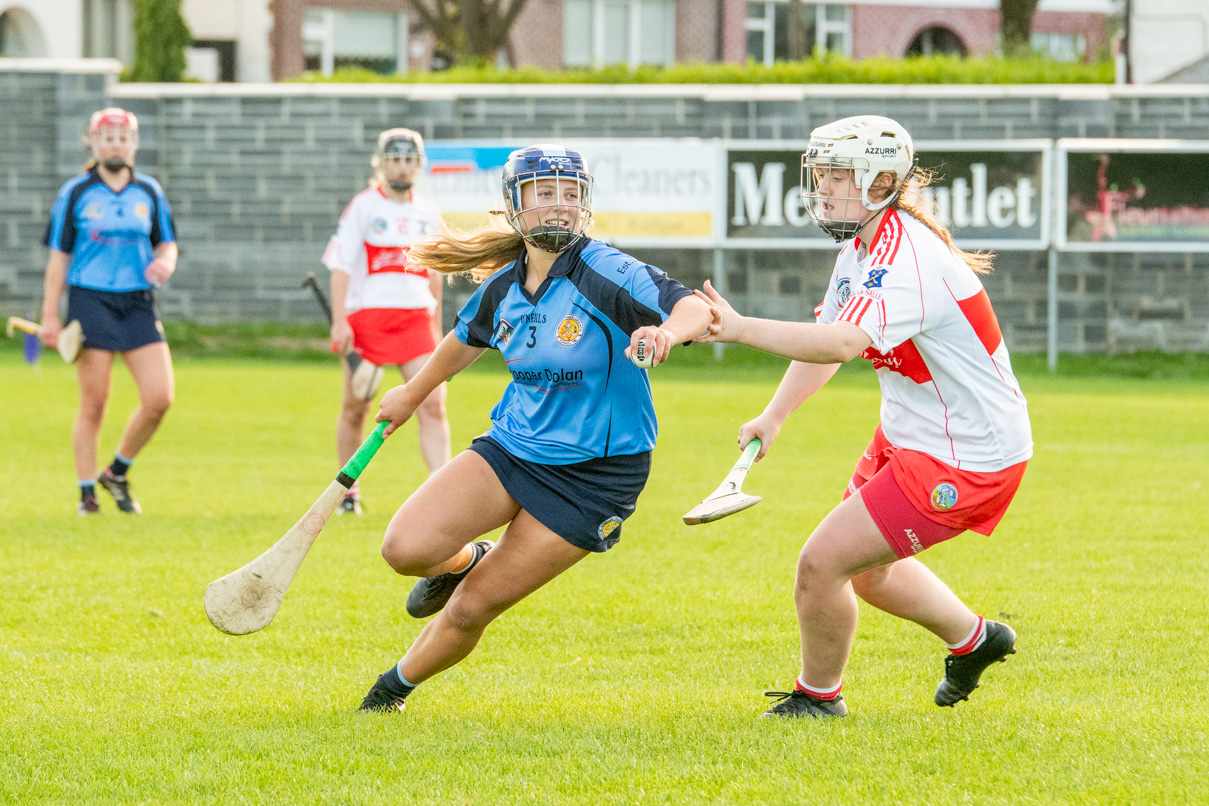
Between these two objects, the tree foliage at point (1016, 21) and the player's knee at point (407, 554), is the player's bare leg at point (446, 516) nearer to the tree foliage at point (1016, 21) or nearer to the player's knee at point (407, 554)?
the player's knee at point (407, 554)

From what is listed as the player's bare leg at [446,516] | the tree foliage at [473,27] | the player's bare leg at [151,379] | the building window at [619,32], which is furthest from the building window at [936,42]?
the player's bare leg at [446,516]

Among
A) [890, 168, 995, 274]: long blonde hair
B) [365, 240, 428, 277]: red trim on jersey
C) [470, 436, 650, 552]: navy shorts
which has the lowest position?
[470, 436, 650, 552]: navy shorts

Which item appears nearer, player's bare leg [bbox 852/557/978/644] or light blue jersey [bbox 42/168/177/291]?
player's bare leg [bbox 852/557/978/644]

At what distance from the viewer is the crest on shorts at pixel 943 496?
4395 millimetres

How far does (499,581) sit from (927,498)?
4.28ft

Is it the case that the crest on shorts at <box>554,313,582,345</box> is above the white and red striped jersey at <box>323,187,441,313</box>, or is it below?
below

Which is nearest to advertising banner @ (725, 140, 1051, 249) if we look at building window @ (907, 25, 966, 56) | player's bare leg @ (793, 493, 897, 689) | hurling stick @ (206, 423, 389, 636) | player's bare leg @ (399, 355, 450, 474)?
player's bare leg @ (399, 355, 450, 474)

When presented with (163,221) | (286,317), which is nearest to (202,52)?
(286,317)

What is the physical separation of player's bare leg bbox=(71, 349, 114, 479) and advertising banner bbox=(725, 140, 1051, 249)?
36.0 ft

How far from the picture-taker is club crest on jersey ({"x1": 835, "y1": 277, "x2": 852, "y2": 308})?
464cm

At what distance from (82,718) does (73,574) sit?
2548 millimetres

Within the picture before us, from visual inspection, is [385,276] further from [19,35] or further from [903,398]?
[19,35]

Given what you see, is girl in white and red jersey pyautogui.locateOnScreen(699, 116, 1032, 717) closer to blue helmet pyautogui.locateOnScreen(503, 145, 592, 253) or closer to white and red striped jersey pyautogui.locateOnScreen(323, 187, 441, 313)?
blue helmet pyautogui.locateOnScreen(503, 145, 592, 253)

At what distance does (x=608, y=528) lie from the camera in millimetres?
4625
